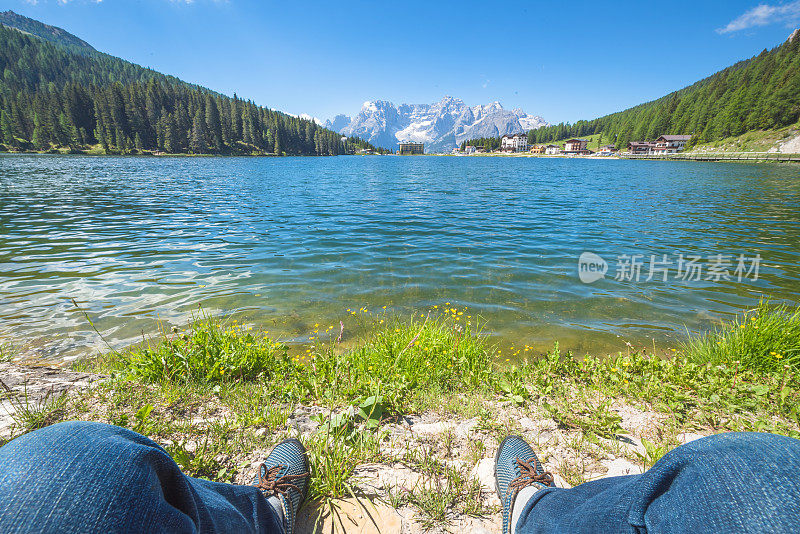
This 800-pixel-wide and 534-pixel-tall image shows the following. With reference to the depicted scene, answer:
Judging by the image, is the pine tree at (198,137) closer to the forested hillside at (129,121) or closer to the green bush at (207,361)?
the forested hillside at (129,121)

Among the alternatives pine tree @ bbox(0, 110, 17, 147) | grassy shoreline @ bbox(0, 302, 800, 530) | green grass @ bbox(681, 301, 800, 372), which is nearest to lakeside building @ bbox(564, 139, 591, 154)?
green grass @ bbox(681, 301, 800, 372)

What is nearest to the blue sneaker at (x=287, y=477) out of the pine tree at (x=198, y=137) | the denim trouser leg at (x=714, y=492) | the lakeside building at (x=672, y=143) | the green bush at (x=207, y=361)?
the green bush at (x=207, y=361)

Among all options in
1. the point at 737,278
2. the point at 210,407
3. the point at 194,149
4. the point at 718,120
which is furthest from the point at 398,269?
the point at 718,120

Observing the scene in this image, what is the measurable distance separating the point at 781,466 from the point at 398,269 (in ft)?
36.3

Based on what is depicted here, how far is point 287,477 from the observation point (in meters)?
2.77

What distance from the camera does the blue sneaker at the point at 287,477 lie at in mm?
2639

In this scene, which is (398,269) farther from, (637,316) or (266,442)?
(266,442)

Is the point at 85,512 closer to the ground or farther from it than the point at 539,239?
farther from it

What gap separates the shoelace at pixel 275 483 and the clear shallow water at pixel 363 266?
514cm

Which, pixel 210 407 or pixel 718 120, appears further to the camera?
pixel 718 120

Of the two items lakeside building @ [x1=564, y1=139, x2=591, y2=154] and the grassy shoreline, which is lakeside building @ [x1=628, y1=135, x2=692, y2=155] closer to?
lakeside building @ [x1=564, y1=139, x2=591, y2=154]

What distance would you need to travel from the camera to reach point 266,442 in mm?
3422

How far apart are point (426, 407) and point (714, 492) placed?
9.97 ft

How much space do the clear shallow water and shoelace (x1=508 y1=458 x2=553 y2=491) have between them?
192 inches
